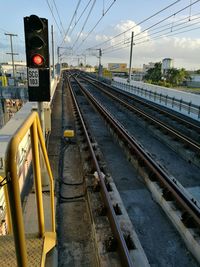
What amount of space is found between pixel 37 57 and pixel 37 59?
0.13 feet

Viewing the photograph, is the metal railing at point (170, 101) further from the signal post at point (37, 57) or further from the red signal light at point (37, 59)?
the red signal light at point (37, 59)

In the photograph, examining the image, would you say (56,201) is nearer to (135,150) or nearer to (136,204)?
(136,204)

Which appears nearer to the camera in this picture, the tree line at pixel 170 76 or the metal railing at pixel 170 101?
the metal railing at pixel 170 101

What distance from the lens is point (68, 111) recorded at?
59.4 feet

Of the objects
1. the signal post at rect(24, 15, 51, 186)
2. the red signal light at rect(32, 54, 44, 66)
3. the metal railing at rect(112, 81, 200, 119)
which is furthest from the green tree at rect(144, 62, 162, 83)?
the red signal light at rect(32, 54, 44, 66)

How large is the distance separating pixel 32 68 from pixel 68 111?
1308 centimetres

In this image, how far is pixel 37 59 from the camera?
4953mm

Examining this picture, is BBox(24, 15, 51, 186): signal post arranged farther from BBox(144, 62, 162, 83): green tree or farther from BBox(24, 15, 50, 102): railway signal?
BBox(144, 62, 162, 83): green tree

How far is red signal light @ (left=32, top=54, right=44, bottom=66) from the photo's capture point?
4.93 m

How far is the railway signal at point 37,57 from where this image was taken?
4.71 meters

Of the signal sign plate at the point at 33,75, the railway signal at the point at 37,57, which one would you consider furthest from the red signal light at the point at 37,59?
the signal sign plate at the point at 33,75

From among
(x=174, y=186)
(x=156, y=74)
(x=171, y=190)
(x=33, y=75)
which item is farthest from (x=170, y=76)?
(x=33, y=75)

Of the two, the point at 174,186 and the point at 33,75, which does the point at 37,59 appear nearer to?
the point at 33,75

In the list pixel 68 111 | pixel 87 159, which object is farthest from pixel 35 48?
pixel 68 111
